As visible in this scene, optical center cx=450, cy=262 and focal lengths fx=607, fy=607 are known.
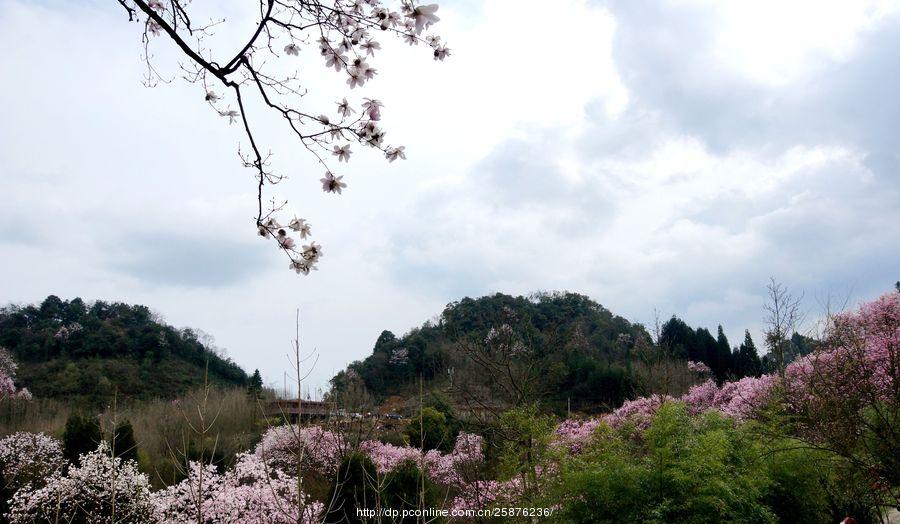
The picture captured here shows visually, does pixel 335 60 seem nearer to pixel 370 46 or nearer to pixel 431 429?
pixel 370 46

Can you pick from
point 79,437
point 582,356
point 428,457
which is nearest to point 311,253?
point 428,457

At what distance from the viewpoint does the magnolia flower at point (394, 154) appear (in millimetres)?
2708

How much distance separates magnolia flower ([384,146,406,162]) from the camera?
2708 millimetres

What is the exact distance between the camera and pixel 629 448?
6406mm

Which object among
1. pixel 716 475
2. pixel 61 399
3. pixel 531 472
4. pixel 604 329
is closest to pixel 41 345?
pixel 61 399

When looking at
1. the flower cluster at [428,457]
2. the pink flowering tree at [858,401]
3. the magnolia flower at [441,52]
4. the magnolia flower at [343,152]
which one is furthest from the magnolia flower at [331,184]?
the flower cluster at [428,457]

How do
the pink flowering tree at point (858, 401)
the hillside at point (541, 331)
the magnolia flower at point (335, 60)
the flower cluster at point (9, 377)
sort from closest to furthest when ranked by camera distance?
the magnolia flower at point (335, 60) < the pink flowering tree at point (858, 401) < the hillside at point (541, 331) < the flower cluster at point (9, 377)

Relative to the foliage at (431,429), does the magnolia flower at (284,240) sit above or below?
above

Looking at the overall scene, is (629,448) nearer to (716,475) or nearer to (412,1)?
(716,475)

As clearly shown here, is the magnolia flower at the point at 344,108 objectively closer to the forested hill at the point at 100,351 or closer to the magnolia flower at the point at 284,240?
the magnolia flower at the point at 284,240

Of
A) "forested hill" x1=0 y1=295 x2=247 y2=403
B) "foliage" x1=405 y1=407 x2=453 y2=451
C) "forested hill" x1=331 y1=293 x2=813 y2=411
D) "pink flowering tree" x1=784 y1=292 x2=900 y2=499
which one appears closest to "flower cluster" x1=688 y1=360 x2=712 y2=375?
"forested hill" x1=331 y1=293 x2=813 y2=411

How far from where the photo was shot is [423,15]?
2.29 m

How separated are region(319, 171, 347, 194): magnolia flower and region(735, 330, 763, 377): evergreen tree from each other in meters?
21.0

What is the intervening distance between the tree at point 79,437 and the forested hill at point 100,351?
1156 cm
